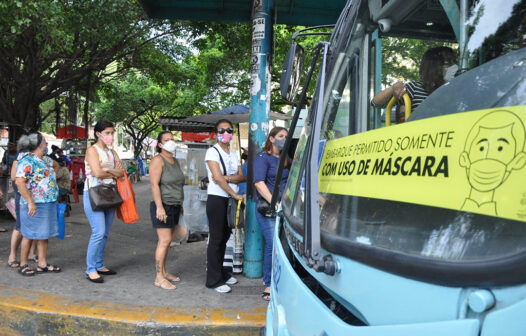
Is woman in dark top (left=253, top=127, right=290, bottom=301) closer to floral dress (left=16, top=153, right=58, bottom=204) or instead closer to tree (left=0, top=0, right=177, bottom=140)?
floral dress (left=16, top=153, right=58, bottom=204)

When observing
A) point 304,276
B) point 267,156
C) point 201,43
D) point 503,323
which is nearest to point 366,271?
point 503,323

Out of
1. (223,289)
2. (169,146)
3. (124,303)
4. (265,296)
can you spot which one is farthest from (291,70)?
(124,303)

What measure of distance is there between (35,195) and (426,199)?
15.4 feet

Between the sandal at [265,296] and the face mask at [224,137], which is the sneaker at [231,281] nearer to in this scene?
the sandal at [265,296]

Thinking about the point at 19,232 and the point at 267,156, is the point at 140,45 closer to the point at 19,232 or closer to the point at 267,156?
the point at 19,232

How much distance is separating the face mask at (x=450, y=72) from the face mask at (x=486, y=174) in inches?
16.9

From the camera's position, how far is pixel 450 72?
143 centimetres

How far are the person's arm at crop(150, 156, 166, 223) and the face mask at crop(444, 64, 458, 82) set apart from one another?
3488mm

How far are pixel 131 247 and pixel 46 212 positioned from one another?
1851 millimetres

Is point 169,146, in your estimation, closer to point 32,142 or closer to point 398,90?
point 32,142

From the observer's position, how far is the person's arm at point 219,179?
439cm

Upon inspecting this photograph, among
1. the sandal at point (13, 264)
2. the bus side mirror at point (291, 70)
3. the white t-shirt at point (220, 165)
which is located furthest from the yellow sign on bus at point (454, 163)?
the sandal at point (13, 264)

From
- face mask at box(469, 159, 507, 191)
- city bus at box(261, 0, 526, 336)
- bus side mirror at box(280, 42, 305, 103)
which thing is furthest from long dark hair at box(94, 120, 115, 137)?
face mask at box(469, 159, 507, 191)

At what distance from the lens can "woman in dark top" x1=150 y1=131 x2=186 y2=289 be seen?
14.8ft
